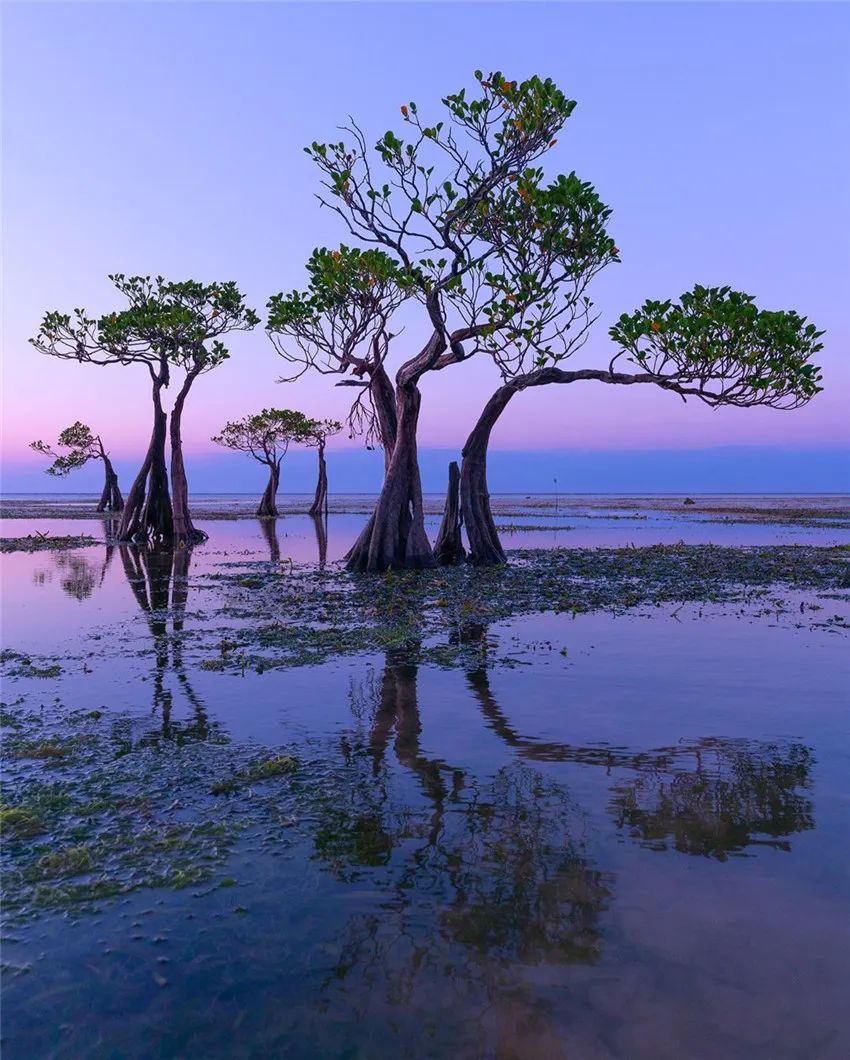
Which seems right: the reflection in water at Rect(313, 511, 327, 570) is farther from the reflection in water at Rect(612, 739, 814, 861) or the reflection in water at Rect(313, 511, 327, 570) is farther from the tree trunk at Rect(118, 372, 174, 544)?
the reflection in water at Rect(612, 739, 814, 861)

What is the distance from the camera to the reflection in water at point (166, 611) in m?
8.07

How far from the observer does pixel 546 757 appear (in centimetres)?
692

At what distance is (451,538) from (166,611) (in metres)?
11.8

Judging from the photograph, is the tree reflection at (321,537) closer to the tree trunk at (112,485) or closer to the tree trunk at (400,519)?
the tree trunk at (400,519)

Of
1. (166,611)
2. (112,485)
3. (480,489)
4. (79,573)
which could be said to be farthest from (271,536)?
(112,485)

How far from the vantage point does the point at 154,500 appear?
33.7 m

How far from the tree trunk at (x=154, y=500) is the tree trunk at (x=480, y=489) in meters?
15.0

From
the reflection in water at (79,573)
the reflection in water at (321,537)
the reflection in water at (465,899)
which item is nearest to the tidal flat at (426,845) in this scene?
the reflection in water at (465,899)

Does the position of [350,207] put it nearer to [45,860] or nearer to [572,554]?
[572,554]

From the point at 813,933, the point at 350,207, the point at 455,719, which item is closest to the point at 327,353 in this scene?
the point at 350,207

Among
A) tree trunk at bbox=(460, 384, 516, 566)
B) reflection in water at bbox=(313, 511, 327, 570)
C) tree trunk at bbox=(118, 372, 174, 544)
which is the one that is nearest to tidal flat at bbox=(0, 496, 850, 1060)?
tree trunk at bbox=(460, 384, 516, 566)

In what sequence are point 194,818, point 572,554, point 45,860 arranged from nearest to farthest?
point 45,860 < point 194,818 < point 572,554

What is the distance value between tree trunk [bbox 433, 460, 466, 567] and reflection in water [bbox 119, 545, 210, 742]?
313 inches

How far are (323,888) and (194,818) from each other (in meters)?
1.53
